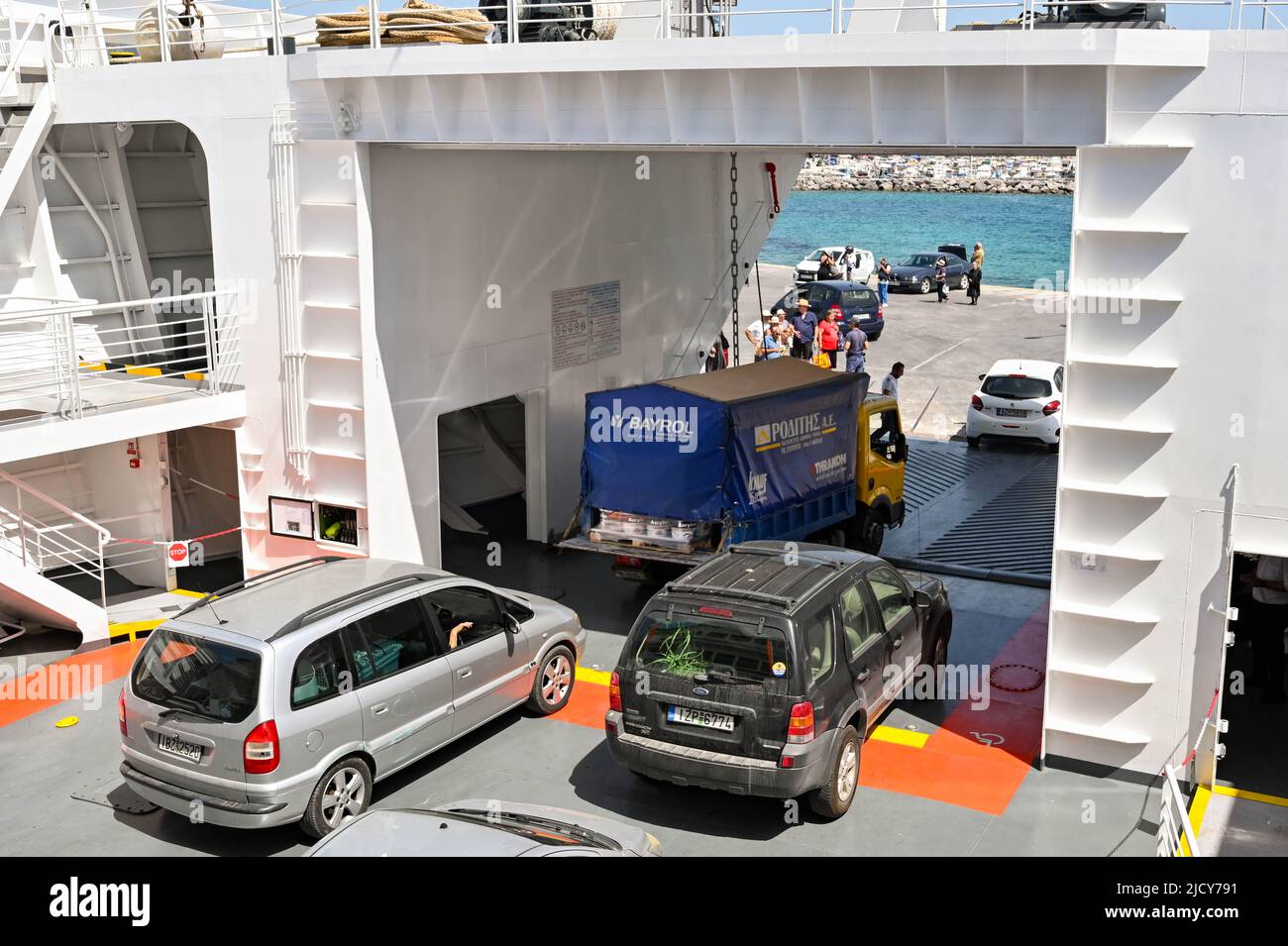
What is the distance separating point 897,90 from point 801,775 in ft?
17.8

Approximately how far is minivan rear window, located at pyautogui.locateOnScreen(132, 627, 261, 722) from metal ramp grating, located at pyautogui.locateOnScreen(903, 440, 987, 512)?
11.6 metres

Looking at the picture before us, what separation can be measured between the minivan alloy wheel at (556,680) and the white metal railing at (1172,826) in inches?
206

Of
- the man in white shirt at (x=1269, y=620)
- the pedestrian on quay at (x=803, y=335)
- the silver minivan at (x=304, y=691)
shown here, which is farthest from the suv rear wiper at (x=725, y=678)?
the pedestrian on quay at (x=803, y=335)

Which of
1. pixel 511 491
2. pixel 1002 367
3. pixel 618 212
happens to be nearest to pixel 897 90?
pixel 618 212

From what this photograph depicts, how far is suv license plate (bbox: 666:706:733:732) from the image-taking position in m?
9.34

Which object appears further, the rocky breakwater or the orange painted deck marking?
the rocky breakwater

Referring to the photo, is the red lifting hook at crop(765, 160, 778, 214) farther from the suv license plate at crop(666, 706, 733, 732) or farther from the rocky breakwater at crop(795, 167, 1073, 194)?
the rocky breakwater at crop(795, 167, 1073, 194)

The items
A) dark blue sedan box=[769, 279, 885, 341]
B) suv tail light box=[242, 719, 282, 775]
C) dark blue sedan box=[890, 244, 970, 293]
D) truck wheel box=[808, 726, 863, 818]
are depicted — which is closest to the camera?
suv tail light box=[242, 719, 282, 775]

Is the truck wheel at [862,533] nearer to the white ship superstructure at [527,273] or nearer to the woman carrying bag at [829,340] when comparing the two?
the white ship superstructure at [527,273]

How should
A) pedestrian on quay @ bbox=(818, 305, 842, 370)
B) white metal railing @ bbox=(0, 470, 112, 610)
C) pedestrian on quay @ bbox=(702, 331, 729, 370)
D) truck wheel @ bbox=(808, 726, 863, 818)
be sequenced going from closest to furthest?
truck wheel @ bbox=(808, 726, 863, 818) < white metal railing @ bbox=(0, 470, 112, 610) < pedestrian on quay @ bbox=(702, 331, 729, 370) < pedestrian on quay @ bbox=(818, 305, 842, 370)

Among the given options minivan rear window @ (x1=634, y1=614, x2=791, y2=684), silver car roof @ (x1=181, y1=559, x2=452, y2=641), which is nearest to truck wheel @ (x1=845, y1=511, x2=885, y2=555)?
silver car roof @ (x1=181, y1=559, x2=452, y2=641)

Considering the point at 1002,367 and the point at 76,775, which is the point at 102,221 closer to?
the point at 76,775

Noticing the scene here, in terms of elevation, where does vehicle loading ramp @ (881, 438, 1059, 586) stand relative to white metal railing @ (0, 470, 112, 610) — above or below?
below

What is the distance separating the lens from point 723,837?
960 centimetres
